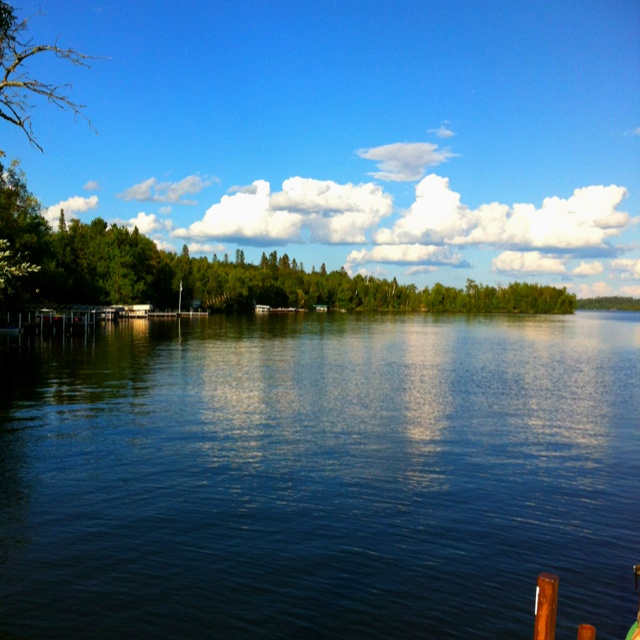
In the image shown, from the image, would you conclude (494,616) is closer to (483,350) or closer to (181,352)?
(181,352)

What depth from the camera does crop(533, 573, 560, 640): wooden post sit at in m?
8.23

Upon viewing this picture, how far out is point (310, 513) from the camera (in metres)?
18.2

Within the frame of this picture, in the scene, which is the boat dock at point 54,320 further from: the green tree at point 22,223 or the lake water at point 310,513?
the lake water at point 310,513

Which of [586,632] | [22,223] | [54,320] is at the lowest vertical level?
[586,632]

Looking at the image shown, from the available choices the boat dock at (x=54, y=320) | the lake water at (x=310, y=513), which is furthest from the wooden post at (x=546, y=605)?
the boat dock at (x=54, y=320)

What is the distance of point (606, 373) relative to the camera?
2286 inches

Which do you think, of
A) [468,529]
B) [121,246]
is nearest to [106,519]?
[468,529]

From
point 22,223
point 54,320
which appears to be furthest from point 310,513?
point 54,320

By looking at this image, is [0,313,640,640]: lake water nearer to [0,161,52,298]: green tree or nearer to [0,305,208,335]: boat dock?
[0,161,52,298]: green tree

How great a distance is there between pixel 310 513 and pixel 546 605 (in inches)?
415

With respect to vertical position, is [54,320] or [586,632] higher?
[54,320]

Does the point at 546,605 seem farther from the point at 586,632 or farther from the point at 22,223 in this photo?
the point at 22,223

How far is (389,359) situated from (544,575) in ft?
198

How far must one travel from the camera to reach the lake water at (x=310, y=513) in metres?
12.7
